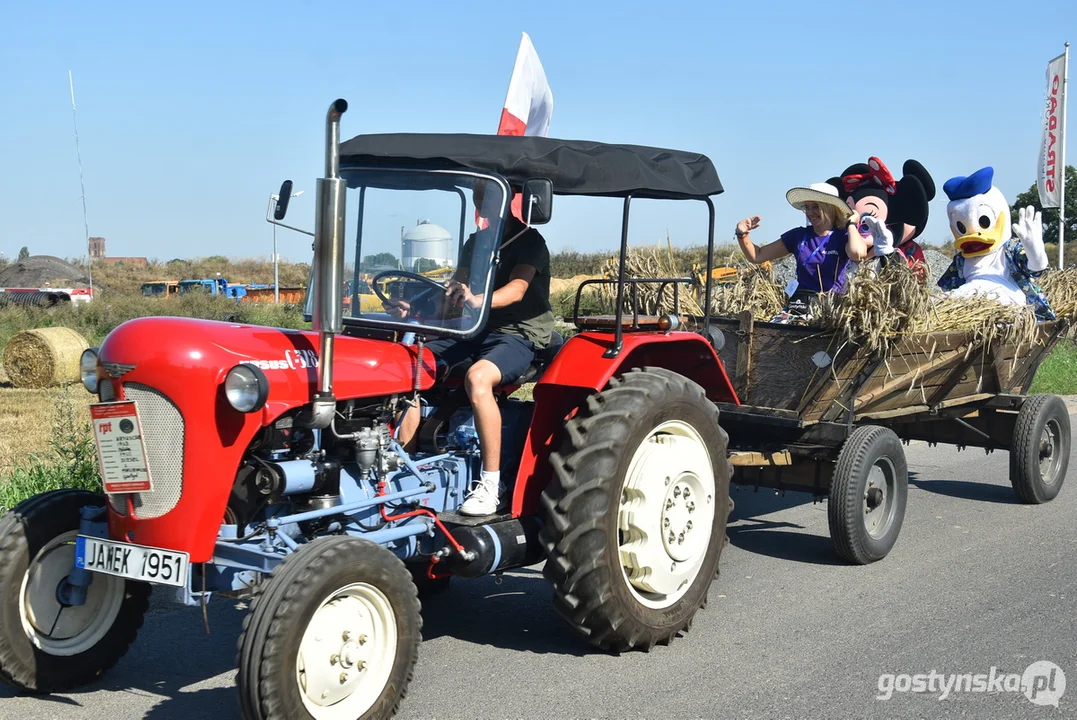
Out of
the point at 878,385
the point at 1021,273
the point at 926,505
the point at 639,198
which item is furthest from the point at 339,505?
the point at 1021,273

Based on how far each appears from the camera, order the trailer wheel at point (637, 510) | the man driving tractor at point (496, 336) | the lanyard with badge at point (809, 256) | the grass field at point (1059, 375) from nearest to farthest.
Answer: the trailer wheel at point (637, 510) → the man driving tractor at point (496, 336) → the lanyard with badge at point (809, 256) → the grass field at point (1059, 375)

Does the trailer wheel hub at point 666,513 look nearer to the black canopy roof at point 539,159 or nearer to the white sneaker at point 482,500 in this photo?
the white sneaker at point 482,500

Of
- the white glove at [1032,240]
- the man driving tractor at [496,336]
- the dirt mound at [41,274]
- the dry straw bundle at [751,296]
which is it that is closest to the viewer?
the man driving tractor at [496,336]

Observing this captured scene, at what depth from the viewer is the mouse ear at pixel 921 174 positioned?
8.55 metres

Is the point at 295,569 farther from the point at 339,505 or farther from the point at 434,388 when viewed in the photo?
the point at 434,388

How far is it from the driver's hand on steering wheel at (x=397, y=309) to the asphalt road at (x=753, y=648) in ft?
4.93

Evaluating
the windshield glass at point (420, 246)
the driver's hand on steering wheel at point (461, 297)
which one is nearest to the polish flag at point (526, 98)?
the windshield glass at point (420, 246)

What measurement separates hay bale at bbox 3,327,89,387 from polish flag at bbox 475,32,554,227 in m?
9.13

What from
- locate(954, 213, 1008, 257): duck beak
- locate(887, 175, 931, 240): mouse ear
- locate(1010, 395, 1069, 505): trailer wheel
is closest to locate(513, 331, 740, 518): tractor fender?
locate(1010, 395, 1069, 505): trailer wheel

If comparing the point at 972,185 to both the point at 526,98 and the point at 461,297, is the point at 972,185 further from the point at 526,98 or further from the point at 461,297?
the point at 461,297

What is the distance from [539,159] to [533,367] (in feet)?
3.39

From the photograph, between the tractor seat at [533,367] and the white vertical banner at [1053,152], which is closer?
the tractor seat at [533,367]

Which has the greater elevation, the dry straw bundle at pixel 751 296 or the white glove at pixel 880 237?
the white glove at pixel 880 237

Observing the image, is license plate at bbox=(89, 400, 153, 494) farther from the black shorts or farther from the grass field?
the grass field
